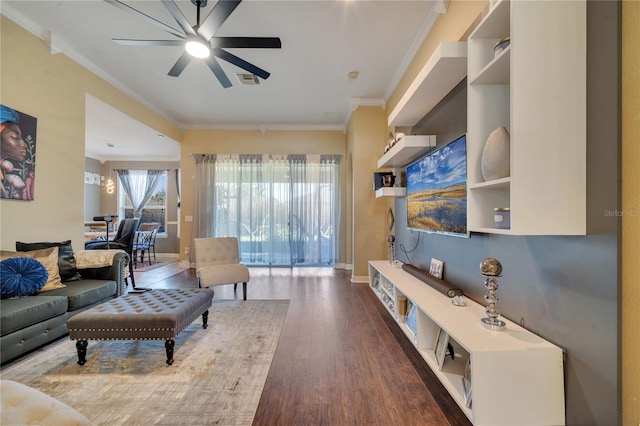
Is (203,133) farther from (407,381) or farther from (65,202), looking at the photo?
(407,381)

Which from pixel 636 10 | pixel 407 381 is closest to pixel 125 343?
pixel 407 381

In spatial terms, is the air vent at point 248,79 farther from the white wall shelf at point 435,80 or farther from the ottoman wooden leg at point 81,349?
the ottoman wooden leg at point 81,349

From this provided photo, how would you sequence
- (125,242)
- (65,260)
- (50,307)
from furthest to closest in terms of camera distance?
(125,242) < (65,260) < (50,307)

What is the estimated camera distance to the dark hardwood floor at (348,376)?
1456mm

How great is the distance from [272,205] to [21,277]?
370 cm

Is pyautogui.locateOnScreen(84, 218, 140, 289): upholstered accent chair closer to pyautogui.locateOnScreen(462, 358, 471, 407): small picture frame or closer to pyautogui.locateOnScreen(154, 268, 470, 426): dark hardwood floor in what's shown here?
pyautogui.locateOnScreen(154, 268, 470, 426): dark hardwood floor

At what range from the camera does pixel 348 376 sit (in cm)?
180

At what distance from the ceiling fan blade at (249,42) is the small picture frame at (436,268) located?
7.77 feet

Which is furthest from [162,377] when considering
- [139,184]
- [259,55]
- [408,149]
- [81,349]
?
[139,184]

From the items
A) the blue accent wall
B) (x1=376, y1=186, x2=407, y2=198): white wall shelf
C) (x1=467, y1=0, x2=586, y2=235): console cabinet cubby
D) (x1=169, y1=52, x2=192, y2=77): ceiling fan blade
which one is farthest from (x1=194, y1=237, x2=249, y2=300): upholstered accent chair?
(x1=467, y1=0, x2=586, y2=235): console cabinet cubby

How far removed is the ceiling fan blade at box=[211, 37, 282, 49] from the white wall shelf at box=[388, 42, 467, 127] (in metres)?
1.24

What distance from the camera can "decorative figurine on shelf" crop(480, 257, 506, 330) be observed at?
1.33 m

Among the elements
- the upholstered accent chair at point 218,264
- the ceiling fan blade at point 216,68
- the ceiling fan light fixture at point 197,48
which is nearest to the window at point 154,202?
the upholstered accent chair at point 218,264

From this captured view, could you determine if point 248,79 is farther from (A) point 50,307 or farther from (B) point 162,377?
(B) point 162,377
